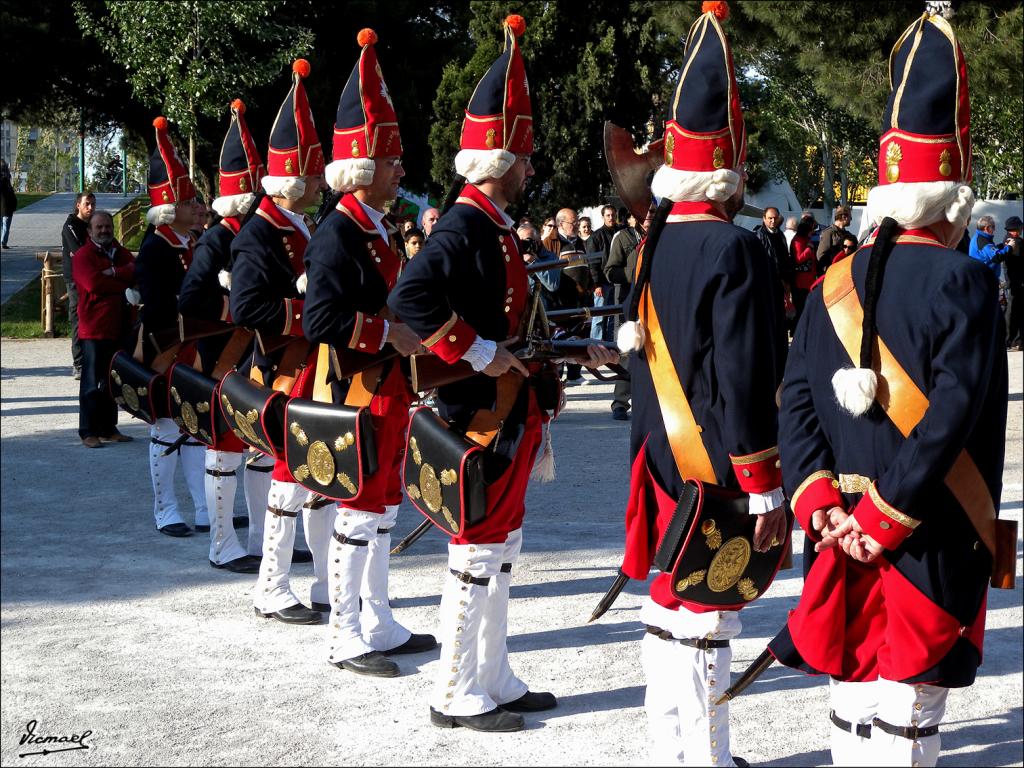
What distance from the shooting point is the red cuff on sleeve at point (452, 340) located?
165 inches

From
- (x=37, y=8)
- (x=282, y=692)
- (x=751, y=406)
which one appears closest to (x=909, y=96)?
(x=751, y=406)

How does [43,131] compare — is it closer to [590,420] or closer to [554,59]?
[554,59]

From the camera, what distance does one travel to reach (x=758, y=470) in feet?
11.5

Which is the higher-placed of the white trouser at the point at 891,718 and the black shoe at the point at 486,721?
the white trouser at the point at 891,718

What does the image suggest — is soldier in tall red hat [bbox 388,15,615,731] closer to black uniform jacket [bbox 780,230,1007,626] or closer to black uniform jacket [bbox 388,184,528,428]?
black uniform jacket [bbox 388,184,528,428]

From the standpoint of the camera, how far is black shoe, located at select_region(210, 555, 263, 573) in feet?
20.6

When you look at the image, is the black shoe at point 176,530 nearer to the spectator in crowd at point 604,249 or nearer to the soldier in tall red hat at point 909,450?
the soldier in tall red hat at point 909,450

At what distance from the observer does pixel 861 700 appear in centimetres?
308

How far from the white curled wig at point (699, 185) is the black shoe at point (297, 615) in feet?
8.86

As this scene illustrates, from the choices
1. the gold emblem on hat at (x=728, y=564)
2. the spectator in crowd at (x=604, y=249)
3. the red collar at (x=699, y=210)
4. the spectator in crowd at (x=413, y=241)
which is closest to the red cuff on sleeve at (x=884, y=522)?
the gold emblem on hat at (x=728, y=564)

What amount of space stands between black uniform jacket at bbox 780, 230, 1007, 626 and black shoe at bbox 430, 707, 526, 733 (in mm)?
1562

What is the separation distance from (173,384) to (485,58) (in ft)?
60.4

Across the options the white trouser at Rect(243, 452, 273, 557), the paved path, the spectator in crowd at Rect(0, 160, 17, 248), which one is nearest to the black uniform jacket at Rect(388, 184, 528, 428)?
the white trouser at Rect(243, 452, 273, 557)

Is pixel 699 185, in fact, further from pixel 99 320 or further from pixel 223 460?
pixel 99 320
